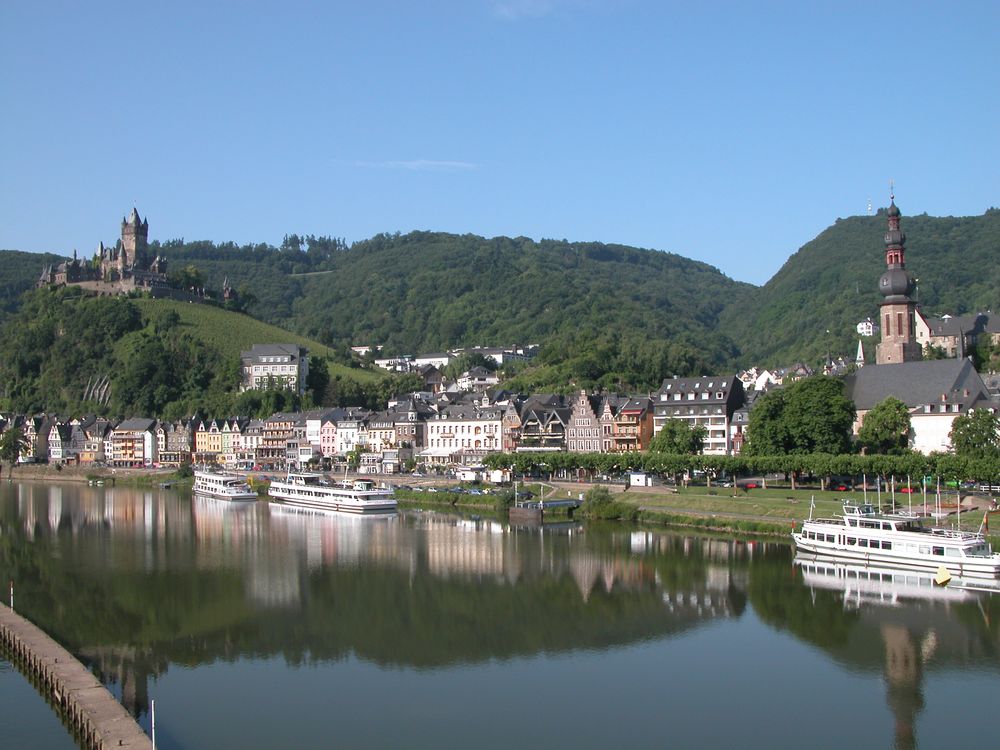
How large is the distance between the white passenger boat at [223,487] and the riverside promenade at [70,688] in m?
41.8

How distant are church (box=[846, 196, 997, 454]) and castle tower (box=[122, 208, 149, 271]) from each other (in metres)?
102

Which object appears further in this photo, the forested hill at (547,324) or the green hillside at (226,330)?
the green hillside at (226,330)

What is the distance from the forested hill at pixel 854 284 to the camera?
138 meters

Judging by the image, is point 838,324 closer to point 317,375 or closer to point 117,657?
point 317,375

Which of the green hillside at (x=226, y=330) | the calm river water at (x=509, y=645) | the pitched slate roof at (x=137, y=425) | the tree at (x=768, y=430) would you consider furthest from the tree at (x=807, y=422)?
the green hillside at (x=226, y=330)

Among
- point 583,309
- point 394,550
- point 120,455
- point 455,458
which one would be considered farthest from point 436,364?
point 394,550

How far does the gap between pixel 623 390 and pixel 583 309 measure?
61.0m

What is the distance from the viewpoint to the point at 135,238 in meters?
145

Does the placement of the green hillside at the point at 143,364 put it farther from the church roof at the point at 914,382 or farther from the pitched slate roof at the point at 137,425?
the church roof at the point at 914,382

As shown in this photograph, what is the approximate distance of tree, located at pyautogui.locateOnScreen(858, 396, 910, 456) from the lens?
58.8 metres

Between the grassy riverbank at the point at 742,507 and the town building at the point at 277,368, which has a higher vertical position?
the town building at the point at 277,368

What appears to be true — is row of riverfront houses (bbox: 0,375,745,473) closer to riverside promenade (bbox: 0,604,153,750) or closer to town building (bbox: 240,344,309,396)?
town building (bbox: 240,344,309,396)

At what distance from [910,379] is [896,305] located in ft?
34.4

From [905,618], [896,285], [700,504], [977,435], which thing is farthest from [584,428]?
[905,618]
